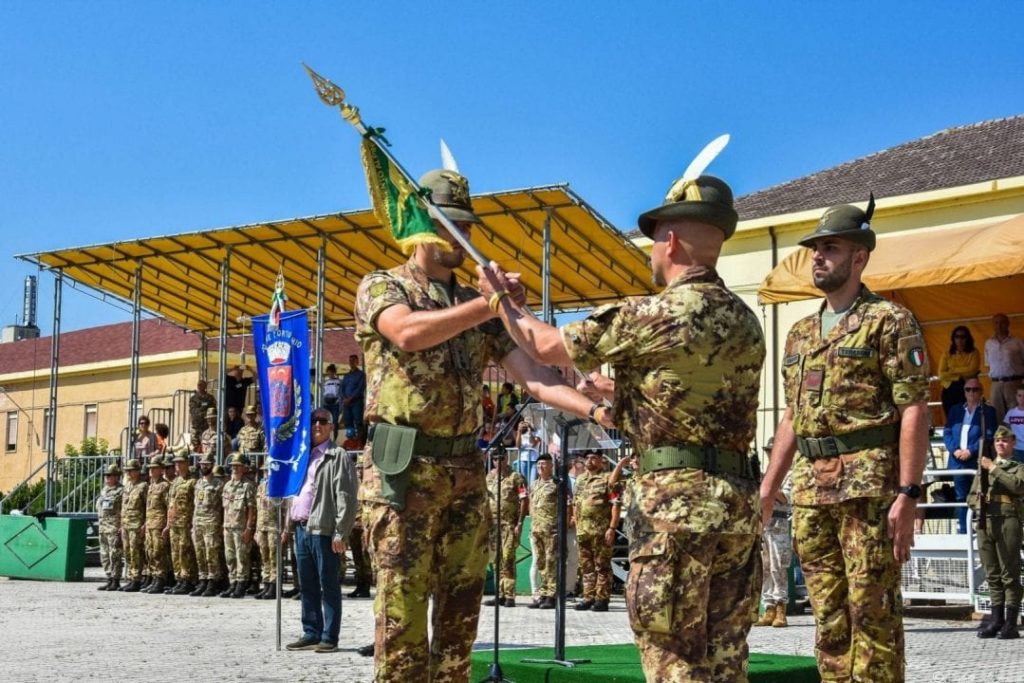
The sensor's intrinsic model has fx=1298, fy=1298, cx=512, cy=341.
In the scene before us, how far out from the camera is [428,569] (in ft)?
17.3

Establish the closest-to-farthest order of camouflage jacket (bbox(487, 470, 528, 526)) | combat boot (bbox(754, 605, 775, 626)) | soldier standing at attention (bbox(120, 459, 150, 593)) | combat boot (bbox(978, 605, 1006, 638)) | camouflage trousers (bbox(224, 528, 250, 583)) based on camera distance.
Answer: combat boot (bbox(978, 605, 1006, 638)) < combat boot (bbox(754, 605, 775, 626)) < camouflage jacket (bbox(487, 470, 528, 526)) < camouflage trousers (bbox(224, 528, 250, 583)) < soldier standing at attention (bbox(120, 459, 150, 593))


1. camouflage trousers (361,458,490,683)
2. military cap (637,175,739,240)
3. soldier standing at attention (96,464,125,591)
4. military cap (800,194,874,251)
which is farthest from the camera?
soldier standing at attention (96,464,125,591)

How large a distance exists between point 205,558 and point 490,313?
15.8m

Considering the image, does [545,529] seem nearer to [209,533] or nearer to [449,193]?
[209,533]

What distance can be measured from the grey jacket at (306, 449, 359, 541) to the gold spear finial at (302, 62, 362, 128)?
6.48 metres

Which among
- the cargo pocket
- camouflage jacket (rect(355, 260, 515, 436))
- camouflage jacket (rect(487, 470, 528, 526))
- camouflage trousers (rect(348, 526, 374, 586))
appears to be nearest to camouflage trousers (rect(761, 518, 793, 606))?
camouflage jacket (rect(487, 470, 528, 526))

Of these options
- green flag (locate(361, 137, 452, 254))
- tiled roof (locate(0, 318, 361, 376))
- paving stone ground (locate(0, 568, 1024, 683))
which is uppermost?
tiled roof (locate(0, 318, 361, 376))

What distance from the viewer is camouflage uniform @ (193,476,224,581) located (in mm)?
19531

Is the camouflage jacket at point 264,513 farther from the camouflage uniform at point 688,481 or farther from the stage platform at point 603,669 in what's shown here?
the camouflage uniform at point 688,481

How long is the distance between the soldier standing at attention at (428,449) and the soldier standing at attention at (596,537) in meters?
11.6

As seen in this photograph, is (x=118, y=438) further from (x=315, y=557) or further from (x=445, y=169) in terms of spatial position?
(x=445, y=169)

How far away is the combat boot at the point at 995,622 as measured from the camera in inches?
515

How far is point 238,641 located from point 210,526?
7.12m

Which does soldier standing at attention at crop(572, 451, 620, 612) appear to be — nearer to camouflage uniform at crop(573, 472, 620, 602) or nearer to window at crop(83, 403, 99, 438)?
camouflage uniform at crop(573, 472, 620, 602)
